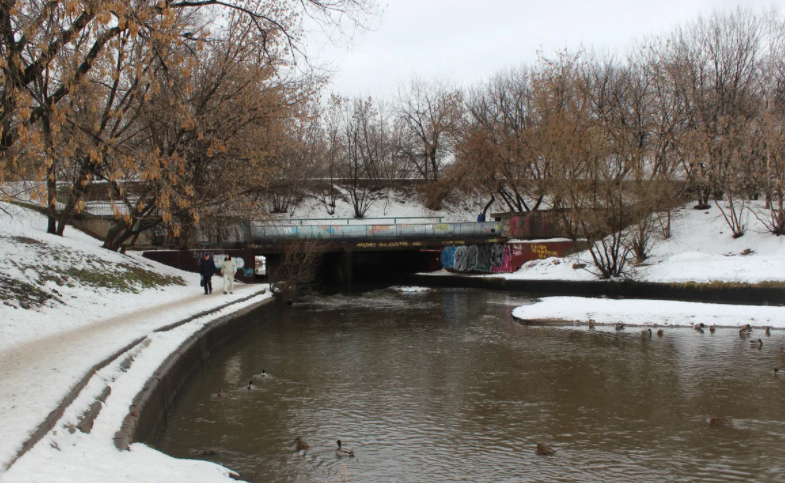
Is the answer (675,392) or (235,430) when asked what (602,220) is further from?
(235,430)

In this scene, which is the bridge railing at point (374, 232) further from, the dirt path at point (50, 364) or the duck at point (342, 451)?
the duck at point (342, 451)

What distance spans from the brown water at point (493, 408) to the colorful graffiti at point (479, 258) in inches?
875

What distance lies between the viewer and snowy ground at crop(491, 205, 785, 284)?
86.9 ft

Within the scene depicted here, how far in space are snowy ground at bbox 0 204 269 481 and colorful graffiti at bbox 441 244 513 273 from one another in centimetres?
1862

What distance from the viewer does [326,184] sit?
59.9m

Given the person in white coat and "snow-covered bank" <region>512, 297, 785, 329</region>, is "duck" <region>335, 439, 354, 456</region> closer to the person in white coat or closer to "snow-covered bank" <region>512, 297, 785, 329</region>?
"snow-covered bank" <region>512, 297, 785, 329</region>

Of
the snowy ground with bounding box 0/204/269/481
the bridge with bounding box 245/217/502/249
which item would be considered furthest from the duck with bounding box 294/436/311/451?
the bridge with bounding box 245/217/502/249

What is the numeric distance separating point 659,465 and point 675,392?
3.94 meters

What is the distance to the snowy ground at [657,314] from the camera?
19250mm

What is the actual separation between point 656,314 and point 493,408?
12082mm

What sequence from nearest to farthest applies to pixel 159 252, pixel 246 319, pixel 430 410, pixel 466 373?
pixel 430 410 < pixel 466 373 < pixel 246 319 < pixel 159 252

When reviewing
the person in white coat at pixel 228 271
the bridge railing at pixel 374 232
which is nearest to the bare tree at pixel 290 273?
the person in white coat at pixel 228 271

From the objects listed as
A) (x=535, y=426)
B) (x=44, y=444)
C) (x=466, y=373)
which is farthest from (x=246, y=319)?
(x=44, y=444)

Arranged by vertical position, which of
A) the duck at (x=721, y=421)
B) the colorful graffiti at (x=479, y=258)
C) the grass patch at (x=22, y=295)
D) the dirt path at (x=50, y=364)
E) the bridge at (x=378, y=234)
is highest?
the bridge at (x=378, y=234)
